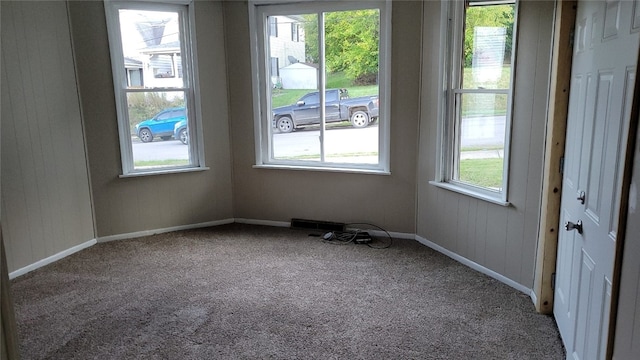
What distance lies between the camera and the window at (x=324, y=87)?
4.34 meters

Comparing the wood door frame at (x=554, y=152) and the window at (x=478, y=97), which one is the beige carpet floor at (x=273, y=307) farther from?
the window at (x=478, y=97)

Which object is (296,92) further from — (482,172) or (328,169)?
(482,172)

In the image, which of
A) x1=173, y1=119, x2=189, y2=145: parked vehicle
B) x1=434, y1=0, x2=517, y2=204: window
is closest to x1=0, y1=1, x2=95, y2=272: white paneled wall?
x1=173, y1=119, x2=189, y2=145: parked vehicle

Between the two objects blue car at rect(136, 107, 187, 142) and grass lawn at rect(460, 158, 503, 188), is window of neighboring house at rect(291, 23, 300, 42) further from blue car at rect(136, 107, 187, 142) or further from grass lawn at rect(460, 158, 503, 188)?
grass lawn at rect(460, 158, 503, 188)

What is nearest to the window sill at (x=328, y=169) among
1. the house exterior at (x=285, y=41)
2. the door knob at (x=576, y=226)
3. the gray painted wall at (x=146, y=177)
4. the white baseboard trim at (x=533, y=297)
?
the gray painted wall at (x=146, y=177)

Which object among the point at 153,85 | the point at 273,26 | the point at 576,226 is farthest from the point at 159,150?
the point at 576,226

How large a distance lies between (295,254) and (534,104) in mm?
2318

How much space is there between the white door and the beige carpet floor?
51 cm

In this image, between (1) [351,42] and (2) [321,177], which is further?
(2) [321,177]

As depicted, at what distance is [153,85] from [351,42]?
202cm

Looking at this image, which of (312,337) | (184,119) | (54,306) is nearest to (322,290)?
(312,337)

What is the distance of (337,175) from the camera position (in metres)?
4.62

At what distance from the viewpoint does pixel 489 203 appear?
11.3 ft

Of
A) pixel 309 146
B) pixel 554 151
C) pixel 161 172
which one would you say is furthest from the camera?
pixel 309 146
